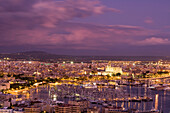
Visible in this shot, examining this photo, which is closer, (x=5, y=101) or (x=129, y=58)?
(x=5, y=101)

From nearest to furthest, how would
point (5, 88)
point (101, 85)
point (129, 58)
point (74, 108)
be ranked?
point (74, 108), point (5, 88), point (101, 85), point (129, 58)

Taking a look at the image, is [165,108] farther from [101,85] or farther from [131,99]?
[101,85]

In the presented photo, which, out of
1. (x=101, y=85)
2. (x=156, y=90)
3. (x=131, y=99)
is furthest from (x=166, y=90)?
(x=131, y=99)

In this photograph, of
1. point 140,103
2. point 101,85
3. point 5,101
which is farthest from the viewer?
point 101,85

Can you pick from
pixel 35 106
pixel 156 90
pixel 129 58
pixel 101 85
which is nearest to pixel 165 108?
pixel 35 106

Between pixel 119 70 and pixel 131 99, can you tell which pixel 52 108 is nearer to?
pixel 131 99

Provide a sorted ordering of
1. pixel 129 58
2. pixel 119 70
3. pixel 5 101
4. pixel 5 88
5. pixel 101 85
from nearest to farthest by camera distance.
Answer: pixel 5 101 → pixel 5 88 → pixel 101 85 → pixel 119 70 → pixel 129 58

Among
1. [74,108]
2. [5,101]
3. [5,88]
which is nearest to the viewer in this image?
[74,108]

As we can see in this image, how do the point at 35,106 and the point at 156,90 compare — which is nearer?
the point at 35,106
